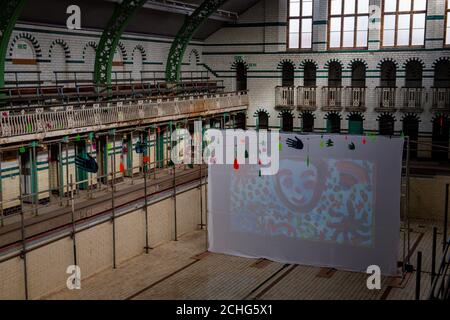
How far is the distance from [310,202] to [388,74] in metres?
15.2

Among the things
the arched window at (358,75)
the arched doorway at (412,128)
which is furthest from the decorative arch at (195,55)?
the arched doorway at (412,128)

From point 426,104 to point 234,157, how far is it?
13753 millimetres

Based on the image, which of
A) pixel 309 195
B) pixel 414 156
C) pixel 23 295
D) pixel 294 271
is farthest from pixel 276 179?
pixel 414 156

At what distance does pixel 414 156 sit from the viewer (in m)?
28.3

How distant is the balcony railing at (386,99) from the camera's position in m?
28.4

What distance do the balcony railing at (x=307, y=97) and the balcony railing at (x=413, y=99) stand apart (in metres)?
4.47

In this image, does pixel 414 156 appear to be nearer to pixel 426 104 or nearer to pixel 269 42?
pixel 426 104

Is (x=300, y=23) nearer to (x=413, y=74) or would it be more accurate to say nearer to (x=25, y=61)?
(x=413, y=74)

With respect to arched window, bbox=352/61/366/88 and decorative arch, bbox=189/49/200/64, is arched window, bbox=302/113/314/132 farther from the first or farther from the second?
decorative arch, bbox=189/49/200/64

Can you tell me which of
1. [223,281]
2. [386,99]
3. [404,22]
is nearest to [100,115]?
[223,281]

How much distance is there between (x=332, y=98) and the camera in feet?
97.4

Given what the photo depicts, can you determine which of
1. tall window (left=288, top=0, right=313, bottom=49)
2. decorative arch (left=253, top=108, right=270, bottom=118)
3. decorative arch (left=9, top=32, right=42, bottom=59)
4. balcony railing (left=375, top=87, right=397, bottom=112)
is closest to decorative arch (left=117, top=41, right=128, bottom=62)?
decorative arch (left=9, top=32, right=42, bottom=59)

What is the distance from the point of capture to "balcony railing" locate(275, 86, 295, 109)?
30.5 meters

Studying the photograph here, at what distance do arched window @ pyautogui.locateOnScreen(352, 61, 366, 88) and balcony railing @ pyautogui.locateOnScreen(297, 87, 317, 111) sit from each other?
2158 mm
